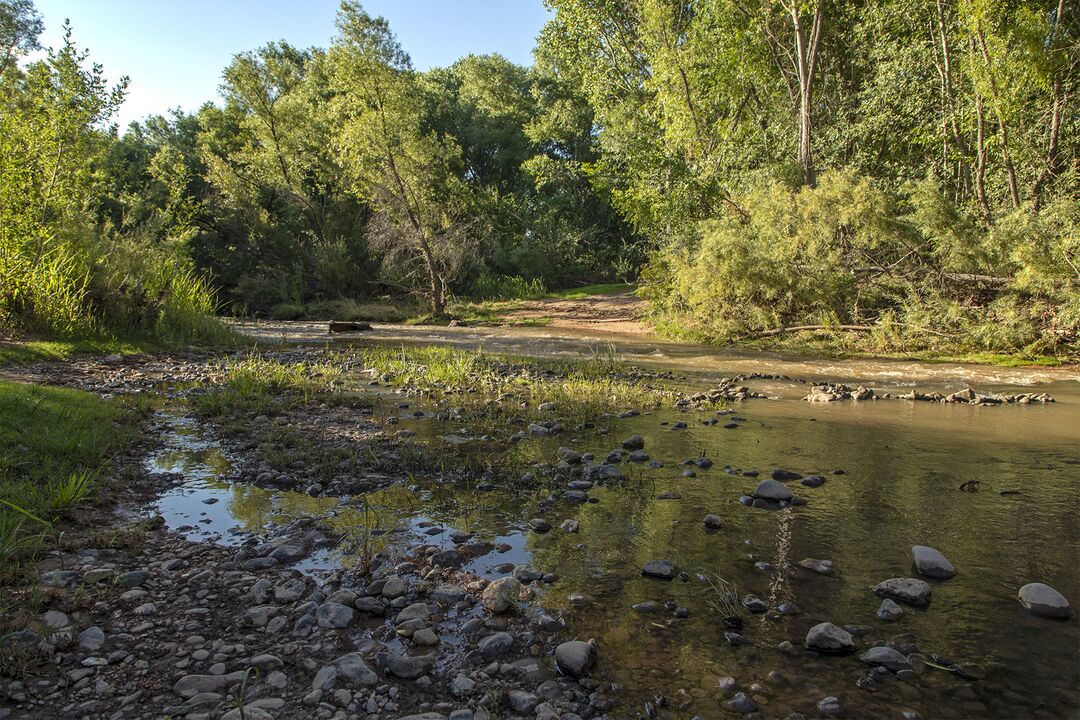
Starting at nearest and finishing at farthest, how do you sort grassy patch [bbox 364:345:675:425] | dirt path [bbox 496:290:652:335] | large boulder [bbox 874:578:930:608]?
large boulder [bbox 874:578:930:608] → grassy patch [bbox 364:345:675:425] → dirt path [bbox 496:290:652:335]

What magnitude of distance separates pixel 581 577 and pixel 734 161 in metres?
24.5

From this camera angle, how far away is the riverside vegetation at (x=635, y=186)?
15742 millimetres

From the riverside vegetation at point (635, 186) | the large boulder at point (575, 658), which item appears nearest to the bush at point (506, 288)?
the riverside vegetation at point (635, 186)

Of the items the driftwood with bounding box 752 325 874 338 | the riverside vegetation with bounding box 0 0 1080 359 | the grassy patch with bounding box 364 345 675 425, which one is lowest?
the grassy patch with bounding box 364 345 675 425

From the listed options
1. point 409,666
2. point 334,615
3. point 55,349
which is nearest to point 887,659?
point 409,666

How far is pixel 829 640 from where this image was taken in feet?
11.4

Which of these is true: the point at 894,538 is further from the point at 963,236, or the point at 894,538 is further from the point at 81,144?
the point at 81,144

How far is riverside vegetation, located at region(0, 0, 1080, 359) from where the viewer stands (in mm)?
15742

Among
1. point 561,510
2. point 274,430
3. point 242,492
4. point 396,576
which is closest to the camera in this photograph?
point 396,576

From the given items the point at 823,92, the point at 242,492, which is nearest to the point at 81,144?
the point at 242,492

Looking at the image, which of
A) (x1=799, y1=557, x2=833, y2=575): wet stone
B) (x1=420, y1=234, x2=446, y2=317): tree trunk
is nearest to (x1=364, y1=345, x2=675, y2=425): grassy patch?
(x1=799, y1=557, x2=833, y2=575): wet stone

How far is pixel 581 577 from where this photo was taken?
4359 millimetres

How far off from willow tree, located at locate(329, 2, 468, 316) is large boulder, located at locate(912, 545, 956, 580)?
1208 inches

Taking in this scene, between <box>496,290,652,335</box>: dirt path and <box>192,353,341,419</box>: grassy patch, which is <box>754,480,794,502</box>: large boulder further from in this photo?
<box>496,290,652,335</box>: dirt path
